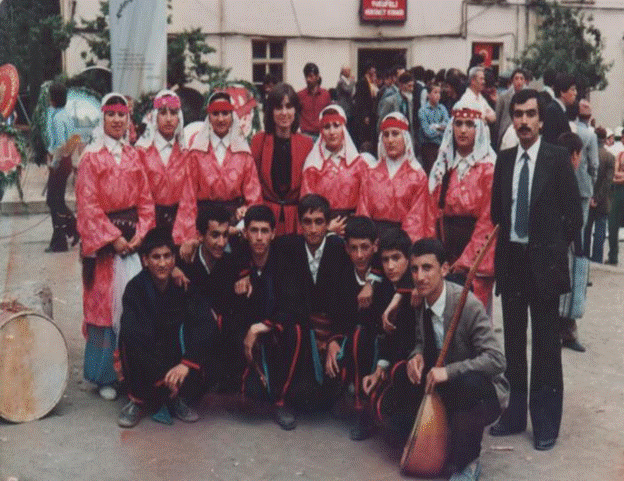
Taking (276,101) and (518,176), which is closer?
(518,176)

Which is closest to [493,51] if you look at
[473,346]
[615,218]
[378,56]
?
[378,56]

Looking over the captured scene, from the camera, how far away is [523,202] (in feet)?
18.1

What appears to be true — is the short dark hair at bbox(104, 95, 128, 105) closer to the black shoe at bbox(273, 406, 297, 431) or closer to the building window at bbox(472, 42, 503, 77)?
the black shoe at bbox(273, 406, 297, 431)

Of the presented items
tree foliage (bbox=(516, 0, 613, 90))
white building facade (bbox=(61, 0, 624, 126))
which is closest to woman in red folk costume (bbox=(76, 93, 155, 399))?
white building facade (bbox=(61, 0, 624, 126))

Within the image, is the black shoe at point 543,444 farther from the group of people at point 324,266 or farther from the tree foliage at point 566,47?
the tree foliage at point 566,47

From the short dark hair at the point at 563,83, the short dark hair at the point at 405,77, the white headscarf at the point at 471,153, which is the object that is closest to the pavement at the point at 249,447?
the white headscarf at the point at 471,153

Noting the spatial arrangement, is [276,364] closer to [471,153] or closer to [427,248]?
[427,248]

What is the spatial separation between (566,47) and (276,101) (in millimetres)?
15322

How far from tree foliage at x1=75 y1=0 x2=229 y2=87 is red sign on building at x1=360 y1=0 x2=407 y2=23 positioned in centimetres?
480

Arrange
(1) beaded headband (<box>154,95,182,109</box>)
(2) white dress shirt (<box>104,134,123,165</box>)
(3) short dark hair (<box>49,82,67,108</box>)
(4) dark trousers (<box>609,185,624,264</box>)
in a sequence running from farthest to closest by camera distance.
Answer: (3) short dark hair (<box>49,82,67,108</box>) < (4) dark trousers (<box>609,185,624,264</box>) < (1) beaded headband (<box>154,95,182,109</box>) < (2) white dress shirt (<box>104,134,123,165</box>)

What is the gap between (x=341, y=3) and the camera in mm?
20906

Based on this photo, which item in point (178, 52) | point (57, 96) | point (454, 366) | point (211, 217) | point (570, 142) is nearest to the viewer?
point (454, 366)

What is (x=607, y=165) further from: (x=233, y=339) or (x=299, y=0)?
(x=299, y=0)

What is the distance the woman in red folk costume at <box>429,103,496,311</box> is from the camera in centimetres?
618
